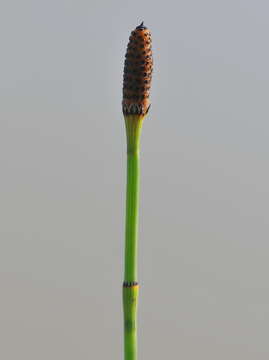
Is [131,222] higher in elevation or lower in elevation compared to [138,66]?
lower

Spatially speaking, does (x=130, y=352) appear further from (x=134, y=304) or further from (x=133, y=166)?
(x=133, y=166)

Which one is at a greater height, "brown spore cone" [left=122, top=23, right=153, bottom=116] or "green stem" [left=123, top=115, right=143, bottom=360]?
"brown spore cone" [left=122, top=23, right=153, bottom=116]

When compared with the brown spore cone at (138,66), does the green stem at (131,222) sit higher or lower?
lower

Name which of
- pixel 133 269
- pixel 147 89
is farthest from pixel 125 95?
pixel 133 269
